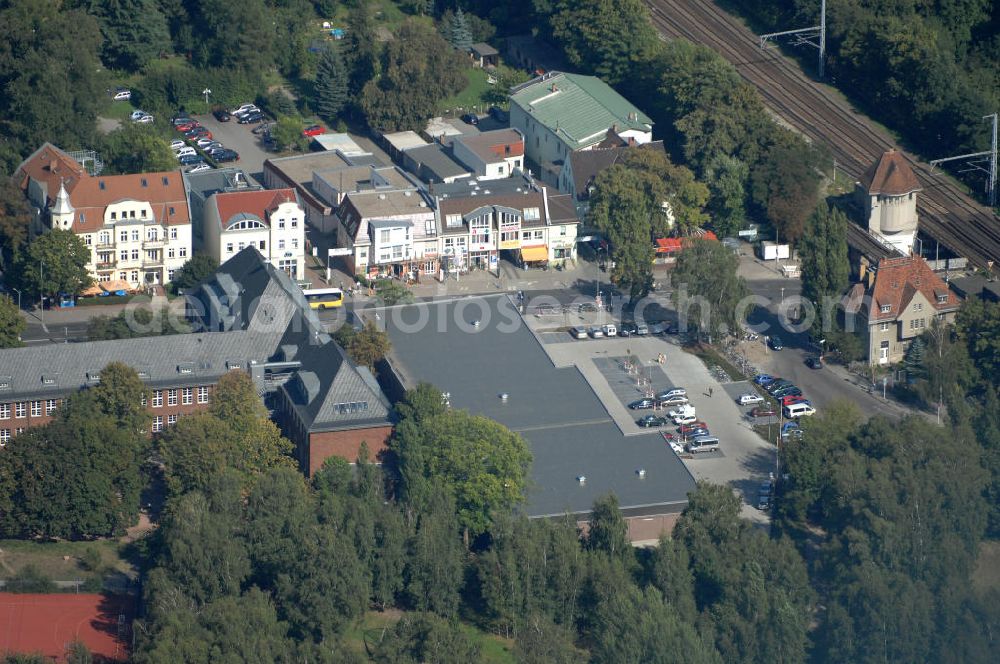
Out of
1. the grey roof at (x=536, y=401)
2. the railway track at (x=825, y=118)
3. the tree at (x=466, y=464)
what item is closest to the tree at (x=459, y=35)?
the railway track at (x=825, y=118)

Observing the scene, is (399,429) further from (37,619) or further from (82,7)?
(82,7)

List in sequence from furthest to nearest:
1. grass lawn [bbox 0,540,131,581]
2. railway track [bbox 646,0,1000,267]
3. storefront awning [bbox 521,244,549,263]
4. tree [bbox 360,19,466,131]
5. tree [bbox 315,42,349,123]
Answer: tree [bbox 315,42,349,123] → tree [bbox 360,19,466,131] → railway track [bbox 646,0,1000,267] → storefront awning [bbox 521,244,549,263] → grass lawn [bbox 0,540,131,581]

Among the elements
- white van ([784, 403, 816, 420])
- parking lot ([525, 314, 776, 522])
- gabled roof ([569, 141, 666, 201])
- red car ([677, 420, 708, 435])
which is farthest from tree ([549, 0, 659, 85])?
red car ([677, 420, 708, 435])

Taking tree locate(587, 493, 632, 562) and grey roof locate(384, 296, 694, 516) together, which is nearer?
tree locate(587, 493, 632, 562)

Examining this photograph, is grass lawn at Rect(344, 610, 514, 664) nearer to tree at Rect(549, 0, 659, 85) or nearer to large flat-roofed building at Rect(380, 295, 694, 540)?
large flat-roofed building at Rect(380, 295, 694, 540)

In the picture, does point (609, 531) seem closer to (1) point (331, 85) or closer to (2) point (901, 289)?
(2) point (901, 289)

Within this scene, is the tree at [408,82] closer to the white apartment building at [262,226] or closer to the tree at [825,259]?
the white apartment building at [262,226]

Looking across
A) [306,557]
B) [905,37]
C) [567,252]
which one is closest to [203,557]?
[306,557]
